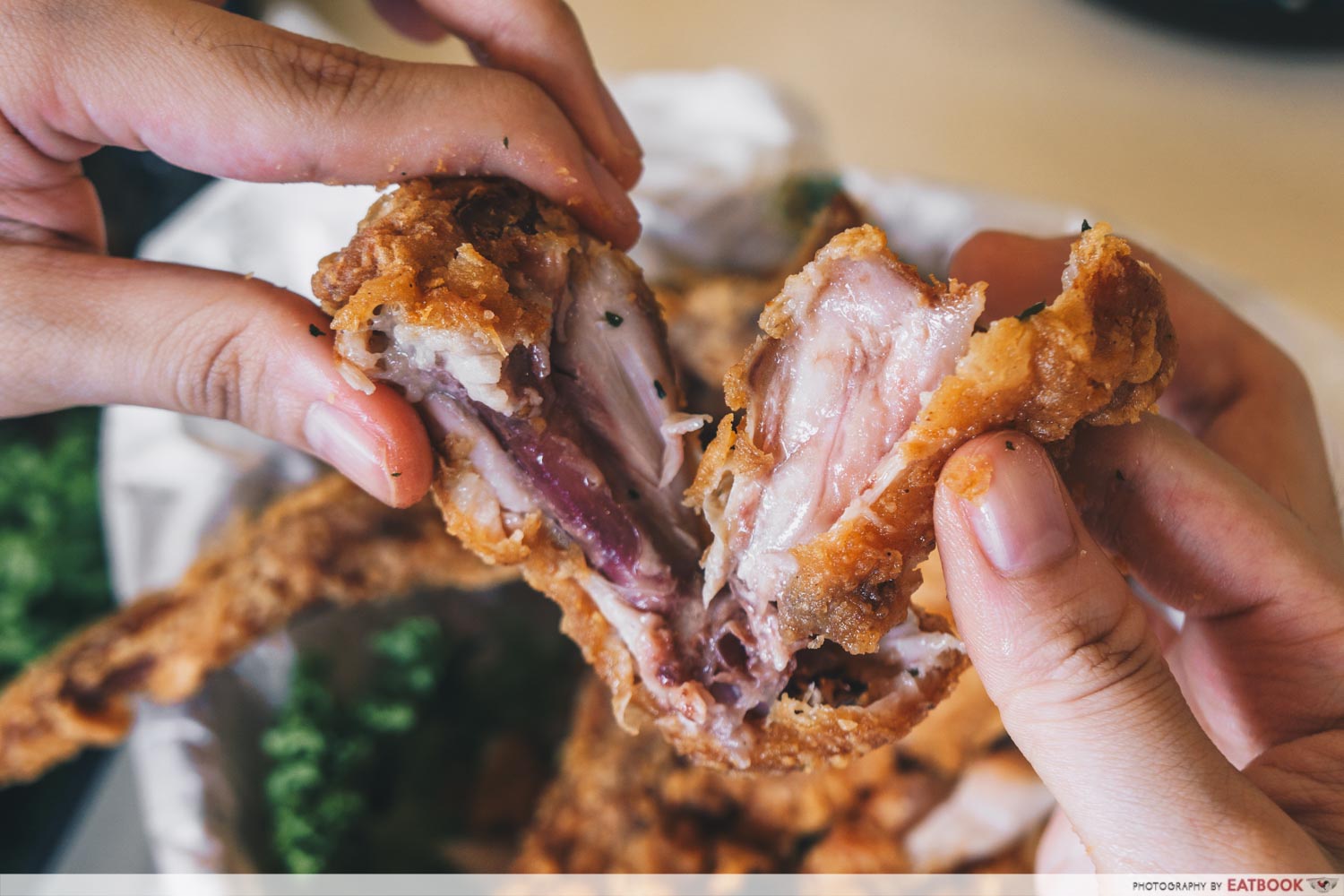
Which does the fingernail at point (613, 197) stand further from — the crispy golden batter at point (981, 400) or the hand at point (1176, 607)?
the hand at point (1176, 607)

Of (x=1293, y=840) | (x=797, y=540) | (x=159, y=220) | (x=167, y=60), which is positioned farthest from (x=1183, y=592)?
(x=159, y=220)

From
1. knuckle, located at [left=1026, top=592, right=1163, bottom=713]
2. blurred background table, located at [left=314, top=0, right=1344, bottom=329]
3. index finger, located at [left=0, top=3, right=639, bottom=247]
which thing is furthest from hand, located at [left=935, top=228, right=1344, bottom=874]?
blurred background table, located at [left=314, top=0, right=1344, bottom=329]

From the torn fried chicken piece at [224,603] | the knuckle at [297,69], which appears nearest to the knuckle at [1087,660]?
the knuckle at [297,69]

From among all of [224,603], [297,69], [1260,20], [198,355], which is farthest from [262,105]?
[1260,20]

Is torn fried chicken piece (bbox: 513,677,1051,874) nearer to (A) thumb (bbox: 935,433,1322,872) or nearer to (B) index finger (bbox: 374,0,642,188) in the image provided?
(A) thumb (bbox: 935,433,1322,872)

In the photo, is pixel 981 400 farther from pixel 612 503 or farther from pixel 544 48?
pixel 544 48
